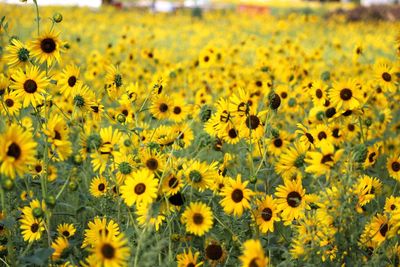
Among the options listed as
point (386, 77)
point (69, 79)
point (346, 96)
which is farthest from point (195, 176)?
point (386, 77)

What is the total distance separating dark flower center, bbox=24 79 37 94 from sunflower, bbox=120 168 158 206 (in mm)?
659

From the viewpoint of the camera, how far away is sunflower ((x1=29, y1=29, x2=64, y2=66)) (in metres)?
2.61

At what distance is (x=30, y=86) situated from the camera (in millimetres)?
2492

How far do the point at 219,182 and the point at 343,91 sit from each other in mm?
909

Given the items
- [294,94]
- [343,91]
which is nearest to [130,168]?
[343,91]

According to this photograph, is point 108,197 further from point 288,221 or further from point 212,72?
point 212,72

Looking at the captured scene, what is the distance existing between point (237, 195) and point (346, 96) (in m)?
1.00

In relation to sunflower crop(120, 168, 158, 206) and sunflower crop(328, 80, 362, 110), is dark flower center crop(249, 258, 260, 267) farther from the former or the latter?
sunflower crop(328, 80, 362, 110)

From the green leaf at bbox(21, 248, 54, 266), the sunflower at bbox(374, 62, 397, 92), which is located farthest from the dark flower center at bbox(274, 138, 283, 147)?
the green leaf at bbox(21, 248, 54, 266)

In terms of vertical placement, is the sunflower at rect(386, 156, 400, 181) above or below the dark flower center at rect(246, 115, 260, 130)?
below

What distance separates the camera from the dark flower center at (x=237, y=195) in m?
2.37

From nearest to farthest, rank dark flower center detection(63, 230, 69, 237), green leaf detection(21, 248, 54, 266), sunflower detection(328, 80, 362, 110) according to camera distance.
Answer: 1. green leaf detection(21, 248, 54, 266)
2. dark flower center detection(63, 230, 69, 237)
3. sunflower detection(328, 80, 362, 110)

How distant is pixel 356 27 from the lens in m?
15.7

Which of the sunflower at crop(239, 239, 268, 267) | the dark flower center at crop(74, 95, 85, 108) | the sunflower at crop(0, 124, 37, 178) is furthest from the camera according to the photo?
the dark flower center at crop(74, 95, 85, 108)
